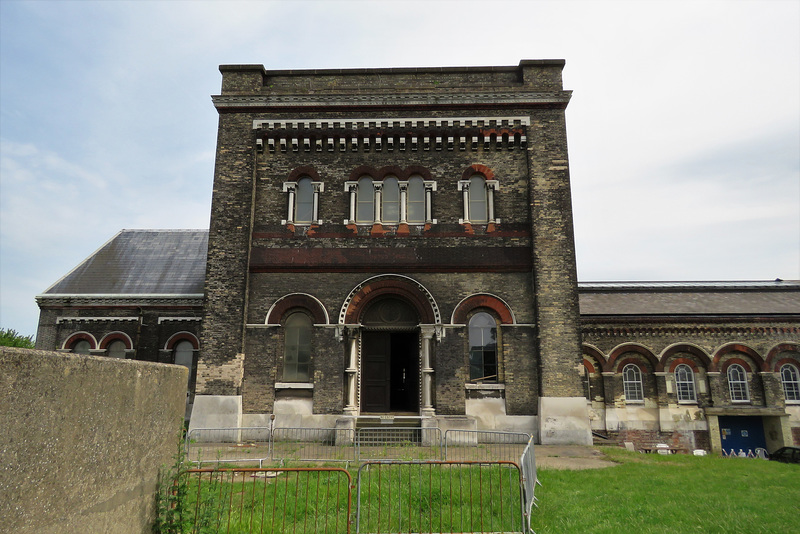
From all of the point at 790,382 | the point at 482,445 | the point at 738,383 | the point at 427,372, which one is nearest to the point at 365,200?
the point at 427,372

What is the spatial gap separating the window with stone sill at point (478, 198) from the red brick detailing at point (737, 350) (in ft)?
43.2

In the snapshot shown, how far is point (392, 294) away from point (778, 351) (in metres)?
17.9

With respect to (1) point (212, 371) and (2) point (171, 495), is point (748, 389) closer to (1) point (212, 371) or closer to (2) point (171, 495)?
(1) point (212, 371)

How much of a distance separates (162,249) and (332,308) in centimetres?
1167

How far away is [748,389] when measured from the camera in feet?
73.8

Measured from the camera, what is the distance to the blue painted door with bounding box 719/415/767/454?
22406 mm

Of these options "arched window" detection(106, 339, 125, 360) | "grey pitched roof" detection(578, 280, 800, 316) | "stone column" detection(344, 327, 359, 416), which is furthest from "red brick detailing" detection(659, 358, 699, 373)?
"arched window" detection(106, 339, 125, 360)

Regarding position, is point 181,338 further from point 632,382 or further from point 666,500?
point 632,382

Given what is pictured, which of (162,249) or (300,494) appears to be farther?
(162,249)

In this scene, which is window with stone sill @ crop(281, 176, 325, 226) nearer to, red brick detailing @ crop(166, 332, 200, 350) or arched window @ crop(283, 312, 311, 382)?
arched window @ crop(283, 312, 311, 382)

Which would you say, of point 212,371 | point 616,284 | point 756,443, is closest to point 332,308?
point 212,371

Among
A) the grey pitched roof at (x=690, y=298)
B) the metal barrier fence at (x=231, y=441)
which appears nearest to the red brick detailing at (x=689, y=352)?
the grey pitched roof at (x=690, y=298)

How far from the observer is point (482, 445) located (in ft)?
47.3

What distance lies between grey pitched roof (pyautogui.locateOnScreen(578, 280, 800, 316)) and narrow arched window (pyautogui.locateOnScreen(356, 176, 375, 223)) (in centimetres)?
1151
